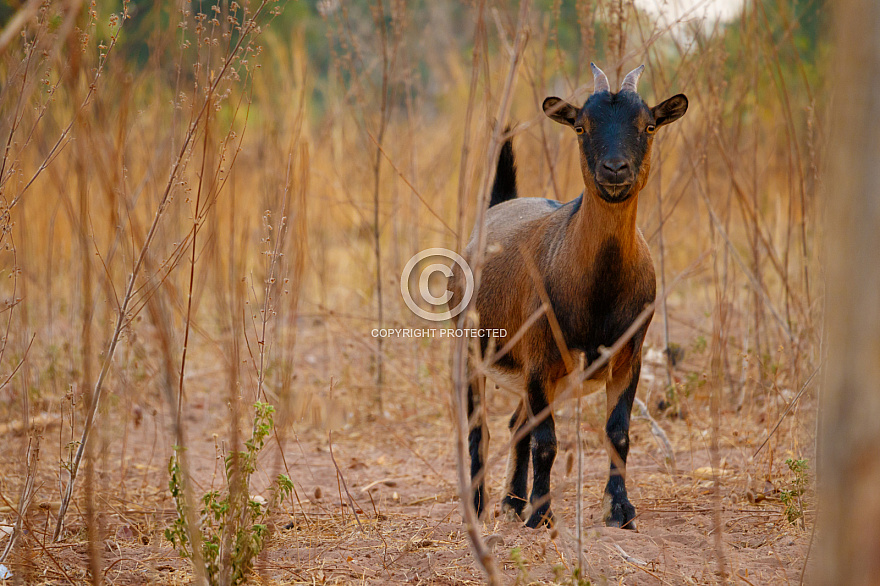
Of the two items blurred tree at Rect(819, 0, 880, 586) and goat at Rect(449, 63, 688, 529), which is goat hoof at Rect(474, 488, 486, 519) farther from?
blurred tree at Rect(819, 0, 880, 586)

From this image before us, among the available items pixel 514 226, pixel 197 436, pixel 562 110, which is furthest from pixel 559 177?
pixel 197 436

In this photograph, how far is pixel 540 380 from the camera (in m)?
3.58

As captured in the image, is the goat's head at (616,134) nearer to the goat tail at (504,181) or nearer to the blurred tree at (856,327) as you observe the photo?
the goat tail at (504,181)

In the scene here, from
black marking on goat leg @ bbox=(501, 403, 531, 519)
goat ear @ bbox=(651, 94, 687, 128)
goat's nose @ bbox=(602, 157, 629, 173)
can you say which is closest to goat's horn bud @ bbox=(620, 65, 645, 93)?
goat ear @ bbox=(651, 94, 687, 128)

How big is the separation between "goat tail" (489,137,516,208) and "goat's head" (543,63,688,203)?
1264mm

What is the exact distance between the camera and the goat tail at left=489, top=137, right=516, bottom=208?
4.89m

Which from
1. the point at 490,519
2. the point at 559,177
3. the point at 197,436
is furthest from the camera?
the point at 559,177

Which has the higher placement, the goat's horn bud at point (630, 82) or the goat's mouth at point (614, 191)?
the goat's horn bud at point (630, 82)

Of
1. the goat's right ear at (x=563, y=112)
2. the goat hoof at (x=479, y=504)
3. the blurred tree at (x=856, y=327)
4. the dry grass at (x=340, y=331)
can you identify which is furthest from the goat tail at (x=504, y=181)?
the blurred tree at (x=856, y=327)

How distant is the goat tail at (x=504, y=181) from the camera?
16.1 feet

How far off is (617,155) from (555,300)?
65 cm

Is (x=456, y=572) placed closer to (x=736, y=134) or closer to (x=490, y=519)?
(x=490, y=519)

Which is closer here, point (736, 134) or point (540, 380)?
→ point (540, 380)

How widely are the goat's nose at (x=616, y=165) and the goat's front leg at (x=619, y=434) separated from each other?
813 mm
